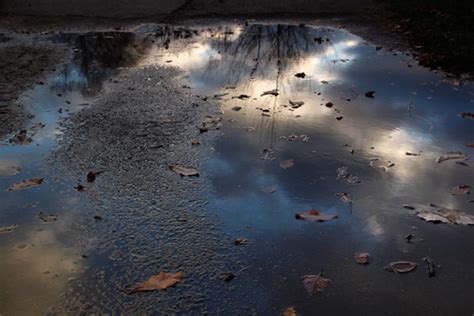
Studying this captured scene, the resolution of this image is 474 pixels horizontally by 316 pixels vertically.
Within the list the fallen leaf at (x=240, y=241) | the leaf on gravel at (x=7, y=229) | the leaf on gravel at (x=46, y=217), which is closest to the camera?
the fallen leaf at (x=240, y=241)

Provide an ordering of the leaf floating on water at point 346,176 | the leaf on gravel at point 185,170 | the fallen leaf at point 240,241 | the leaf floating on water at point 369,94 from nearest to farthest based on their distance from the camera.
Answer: the fallen leaf at point 240,241
the leaf floating on water at point 346,176
the leaf on gravel at point 185,170
the leaf floating on water at point 369,94

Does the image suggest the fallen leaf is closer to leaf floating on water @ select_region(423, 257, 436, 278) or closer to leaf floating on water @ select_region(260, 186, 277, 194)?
leaf floating on water @ select_region(260, 186, 277, 194)

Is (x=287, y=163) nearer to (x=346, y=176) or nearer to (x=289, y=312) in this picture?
(x=346, y=176)

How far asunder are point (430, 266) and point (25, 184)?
10.5 feet

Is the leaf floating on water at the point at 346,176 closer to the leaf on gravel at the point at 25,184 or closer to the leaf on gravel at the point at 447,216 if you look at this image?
the leaf on gravel at the point at 447,216

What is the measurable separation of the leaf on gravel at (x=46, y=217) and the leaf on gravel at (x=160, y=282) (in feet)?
3.53

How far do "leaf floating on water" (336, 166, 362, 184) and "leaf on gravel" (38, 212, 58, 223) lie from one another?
7.44 feet

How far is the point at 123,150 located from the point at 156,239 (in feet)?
5.17

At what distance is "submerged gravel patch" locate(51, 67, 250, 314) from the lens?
119 inches

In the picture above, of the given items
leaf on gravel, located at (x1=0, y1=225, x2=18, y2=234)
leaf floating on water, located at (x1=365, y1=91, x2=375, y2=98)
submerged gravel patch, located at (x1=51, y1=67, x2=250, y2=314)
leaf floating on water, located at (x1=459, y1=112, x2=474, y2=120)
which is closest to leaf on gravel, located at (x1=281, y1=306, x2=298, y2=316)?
submerged gravel patch, located at (x1=51, y1=67, x2=250, y2=314)

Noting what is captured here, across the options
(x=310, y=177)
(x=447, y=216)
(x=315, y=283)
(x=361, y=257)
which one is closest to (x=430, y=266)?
(x=361, y=257)

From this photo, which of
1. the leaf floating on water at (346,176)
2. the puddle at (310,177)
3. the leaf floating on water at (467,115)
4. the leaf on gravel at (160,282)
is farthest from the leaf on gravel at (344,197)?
the leaf floating on water at (467,115)

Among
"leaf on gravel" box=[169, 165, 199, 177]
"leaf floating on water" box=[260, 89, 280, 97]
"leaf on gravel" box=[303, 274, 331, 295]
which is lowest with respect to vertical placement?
"leaf on gravel" box=[303, 274, 331, 295]

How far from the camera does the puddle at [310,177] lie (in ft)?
10.1
